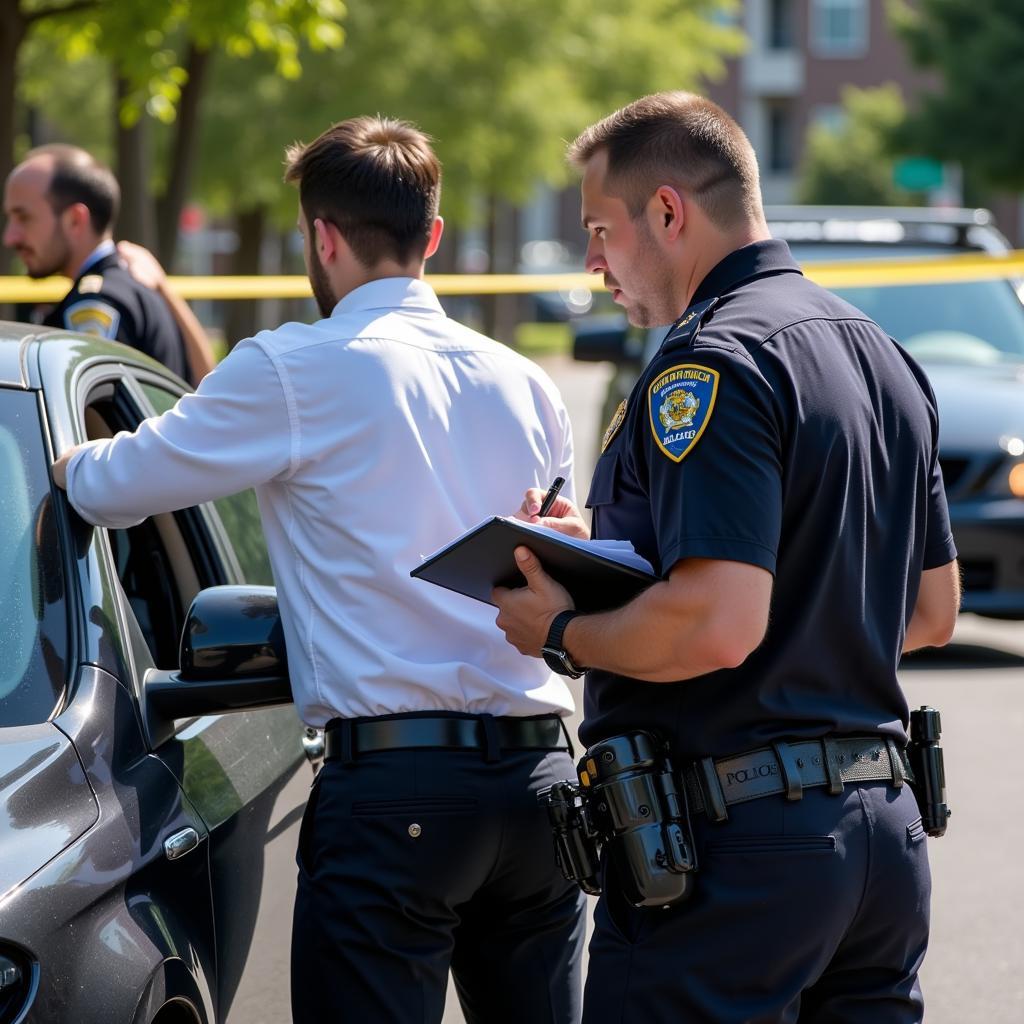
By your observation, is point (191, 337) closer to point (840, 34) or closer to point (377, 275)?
point (377, 275)

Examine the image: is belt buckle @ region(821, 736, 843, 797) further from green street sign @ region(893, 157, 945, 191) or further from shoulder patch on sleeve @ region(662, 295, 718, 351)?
green street sign @ region(893, 157, 945, 191)

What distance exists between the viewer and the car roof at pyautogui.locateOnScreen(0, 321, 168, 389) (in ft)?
9.87

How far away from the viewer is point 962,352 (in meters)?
9.40

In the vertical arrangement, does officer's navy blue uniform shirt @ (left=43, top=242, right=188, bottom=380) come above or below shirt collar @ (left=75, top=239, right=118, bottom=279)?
below

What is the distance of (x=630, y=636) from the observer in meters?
2.43

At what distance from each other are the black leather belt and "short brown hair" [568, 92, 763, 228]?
0.86 m

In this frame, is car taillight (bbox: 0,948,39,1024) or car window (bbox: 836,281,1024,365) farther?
car window (bbox: 836,281,1024,365)

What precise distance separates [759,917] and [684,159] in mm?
1079

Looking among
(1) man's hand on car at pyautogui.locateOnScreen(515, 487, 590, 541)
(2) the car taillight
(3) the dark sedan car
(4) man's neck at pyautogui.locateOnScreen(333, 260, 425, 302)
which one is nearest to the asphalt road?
(3) the dark sedan car

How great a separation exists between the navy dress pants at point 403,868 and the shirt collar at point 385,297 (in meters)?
0.75

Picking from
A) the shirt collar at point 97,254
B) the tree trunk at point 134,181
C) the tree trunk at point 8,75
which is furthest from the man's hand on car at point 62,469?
the tree trunk at point 134,181

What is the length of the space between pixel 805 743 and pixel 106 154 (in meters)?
25.9

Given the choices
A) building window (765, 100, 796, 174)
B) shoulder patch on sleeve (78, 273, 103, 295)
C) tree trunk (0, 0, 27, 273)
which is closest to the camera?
shoulder patch on sleeve (78, 273, 103, 295)

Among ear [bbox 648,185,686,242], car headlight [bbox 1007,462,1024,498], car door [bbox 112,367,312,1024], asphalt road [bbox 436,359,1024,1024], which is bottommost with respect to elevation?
asphalt road [bbox 436,359,1024,1024]
